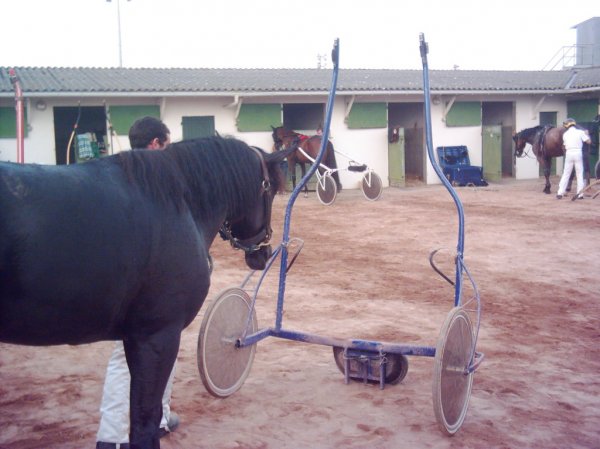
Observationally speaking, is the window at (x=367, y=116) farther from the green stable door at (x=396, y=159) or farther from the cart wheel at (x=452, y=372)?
the cart wheel at (x=452, y=372)

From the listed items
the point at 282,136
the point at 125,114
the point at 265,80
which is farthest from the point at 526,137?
the point at 125,114

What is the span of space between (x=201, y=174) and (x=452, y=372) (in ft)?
5.18

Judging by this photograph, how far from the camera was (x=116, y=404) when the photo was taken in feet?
9.55

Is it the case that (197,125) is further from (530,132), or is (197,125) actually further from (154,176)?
(154,176)

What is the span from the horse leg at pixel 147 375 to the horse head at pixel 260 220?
776 millimetres

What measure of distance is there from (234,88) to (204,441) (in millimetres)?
A: 13984

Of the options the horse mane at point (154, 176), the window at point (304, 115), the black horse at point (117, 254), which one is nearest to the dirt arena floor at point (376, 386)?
the black horse at point (117, 254)

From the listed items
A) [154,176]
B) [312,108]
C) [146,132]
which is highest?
[312,108]

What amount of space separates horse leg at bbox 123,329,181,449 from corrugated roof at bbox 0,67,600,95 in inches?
531

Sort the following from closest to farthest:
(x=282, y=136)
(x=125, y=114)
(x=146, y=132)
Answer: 1. (x=146, y=132)
2. (x=125, y=114)
3. (x=282, y=136)

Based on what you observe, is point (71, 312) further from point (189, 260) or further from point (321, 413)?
point (321, 413)

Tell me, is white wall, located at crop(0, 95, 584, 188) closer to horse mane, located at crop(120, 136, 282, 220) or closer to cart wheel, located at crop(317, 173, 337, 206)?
cart wheel, located at crop(317, 173, 337, 206)

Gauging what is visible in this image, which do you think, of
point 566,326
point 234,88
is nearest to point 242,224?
point 566,326

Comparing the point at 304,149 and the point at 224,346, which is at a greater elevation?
the point at 304,149
